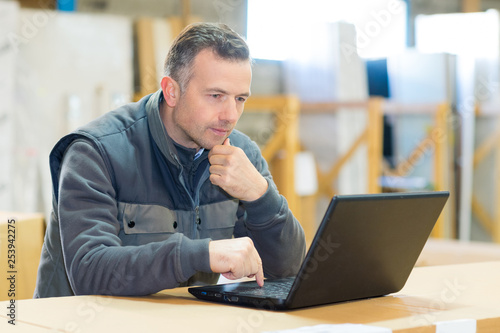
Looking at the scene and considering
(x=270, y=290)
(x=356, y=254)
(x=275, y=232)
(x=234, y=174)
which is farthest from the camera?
(x=275, y=232)

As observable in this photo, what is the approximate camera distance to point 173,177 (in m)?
1.69

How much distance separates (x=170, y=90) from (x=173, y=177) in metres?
0.23

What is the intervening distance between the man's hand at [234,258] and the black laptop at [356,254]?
0.12ft

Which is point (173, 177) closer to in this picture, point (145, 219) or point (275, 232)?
A: point (145, 219)

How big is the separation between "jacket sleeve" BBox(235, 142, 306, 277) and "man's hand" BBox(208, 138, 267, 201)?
0.09 ft

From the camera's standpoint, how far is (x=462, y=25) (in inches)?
243

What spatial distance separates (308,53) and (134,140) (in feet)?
13.2

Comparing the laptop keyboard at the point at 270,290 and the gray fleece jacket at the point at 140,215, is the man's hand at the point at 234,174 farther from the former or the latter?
the laptop keyboard at the point at 270,290

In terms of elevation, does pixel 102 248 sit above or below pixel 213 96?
below

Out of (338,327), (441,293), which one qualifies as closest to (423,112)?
(441,293)

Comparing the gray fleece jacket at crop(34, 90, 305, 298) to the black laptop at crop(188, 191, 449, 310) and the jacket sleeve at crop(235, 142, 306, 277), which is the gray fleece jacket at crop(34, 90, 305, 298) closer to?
the jacket sleeve at crop(235, 142, 306, 277)

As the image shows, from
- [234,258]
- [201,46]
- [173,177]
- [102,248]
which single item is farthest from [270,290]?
[201,46]

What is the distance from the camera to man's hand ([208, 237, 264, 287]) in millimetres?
1322

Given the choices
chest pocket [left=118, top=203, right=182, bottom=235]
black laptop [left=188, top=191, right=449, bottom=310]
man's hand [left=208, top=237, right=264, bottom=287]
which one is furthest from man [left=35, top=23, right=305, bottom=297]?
black laptop [left=188, top=191, right=449, bottom=310]
